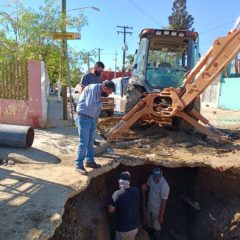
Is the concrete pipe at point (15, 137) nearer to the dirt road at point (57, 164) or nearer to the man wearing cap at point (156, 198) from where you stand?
the dirt road at point (57, 164)

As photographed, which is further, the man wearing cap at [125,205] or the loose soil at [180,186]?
the loose soil at [180,186]

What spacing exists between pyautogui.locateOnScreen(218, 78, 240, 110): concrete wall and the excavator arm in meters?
13.9

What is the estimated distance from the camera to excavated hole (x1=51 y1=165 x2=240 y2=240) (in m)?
6.13

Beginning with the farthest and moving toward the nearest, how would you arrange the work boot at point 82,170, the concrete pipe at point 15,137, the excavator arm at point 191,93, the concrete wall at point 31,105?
the concrete wall at point 31,105
the excavator arm at point 191,93
the concrete pipe at point 15,137
the work boot at point 82,170

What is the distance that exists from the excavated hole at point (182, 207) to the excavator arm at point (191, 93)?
1207 mm

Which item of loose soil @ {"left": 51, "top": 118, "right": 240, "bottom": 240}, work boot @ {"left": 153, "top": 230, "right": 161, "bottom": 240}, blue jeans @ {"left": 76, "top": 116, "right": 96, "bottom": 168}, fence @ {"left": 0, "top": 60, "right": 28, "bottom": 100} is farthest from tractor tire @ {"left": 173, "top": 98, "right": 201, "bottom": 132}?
blue jeans @ {"left": 76, "top": 116, "right": 96, "bottom": 168}

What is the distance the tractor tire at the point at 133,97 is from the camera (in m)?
9.71

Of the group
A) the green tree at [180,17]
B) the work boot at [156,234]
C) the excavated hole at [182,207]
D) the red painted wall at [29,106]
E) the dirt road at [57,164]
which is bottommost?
the work boot at [156,234]

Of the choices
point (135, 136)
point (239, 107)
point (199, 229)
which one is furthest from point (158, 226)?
point (239, 107)

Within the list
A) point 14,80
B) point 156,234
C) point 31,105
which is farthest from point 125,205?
point 14,80

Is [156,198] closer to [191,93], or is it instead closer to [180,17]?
[191,93]

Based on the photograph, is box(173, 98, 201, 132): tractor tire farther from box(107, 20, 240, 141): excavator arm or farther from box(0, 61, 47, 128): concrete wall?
box(0, 61, 47, 128): concrete wall

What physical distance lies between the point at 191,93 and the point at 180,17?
149 feet

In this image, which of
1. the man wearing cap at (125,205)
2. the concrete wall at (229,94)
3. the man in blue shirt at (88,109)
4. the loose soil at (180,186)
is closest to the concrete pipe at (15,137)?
the loose soil at (180,186)
